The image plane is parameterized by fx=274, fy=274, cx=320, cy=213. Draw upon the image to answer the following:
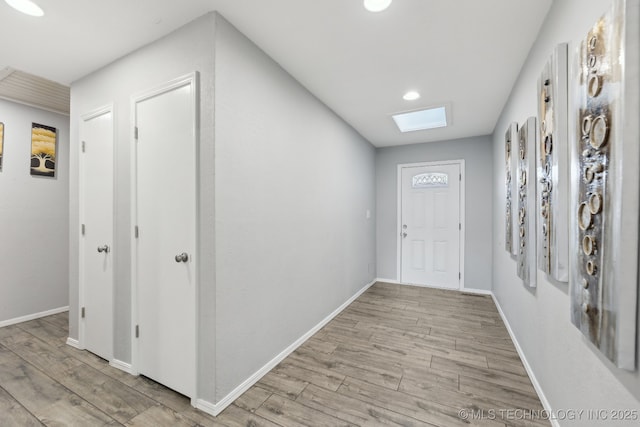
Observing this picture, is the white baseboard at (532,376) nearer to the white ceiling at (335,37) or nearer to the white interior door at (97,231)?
the white ceiling at (335,37)

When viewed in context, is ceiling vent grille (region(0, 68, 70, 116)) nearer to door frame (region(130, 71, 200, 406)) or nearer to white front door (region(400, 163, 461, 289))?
door frame (region(130, 71, 200, 406))

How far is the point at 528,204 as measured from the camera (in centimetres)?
195

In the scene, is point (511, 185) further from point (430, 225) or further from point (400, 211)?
point (400, 211)

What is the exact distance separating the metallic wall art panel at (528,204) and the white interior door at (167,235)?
229cm

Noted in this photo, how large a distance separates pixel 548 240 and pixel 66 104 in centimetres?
489

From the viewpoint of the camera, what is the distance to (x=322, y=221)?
3096 millimetres

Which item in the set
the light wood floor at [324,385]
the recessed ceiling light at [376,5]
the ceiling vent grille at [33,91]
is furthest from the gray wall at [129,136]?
the recessed ceiling light at [376,5]

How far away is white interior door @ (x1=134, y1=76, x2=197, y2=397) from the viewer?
1800mm

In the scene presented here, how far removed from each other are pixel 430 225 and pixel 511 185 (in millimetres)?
2214

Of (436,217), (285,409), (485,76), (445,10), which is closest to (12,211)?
(285,409)

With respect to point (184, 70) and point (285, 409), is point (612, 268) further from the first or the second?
point (184, 70)

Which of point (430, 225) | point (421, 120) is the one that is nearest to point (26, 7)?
point (421, 120)

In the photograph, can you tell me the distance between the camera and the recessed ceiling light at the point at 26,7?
1.65 m

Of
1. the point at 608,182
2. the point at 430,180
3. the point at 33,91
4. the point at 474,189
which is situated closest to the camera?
the point at 608,182
